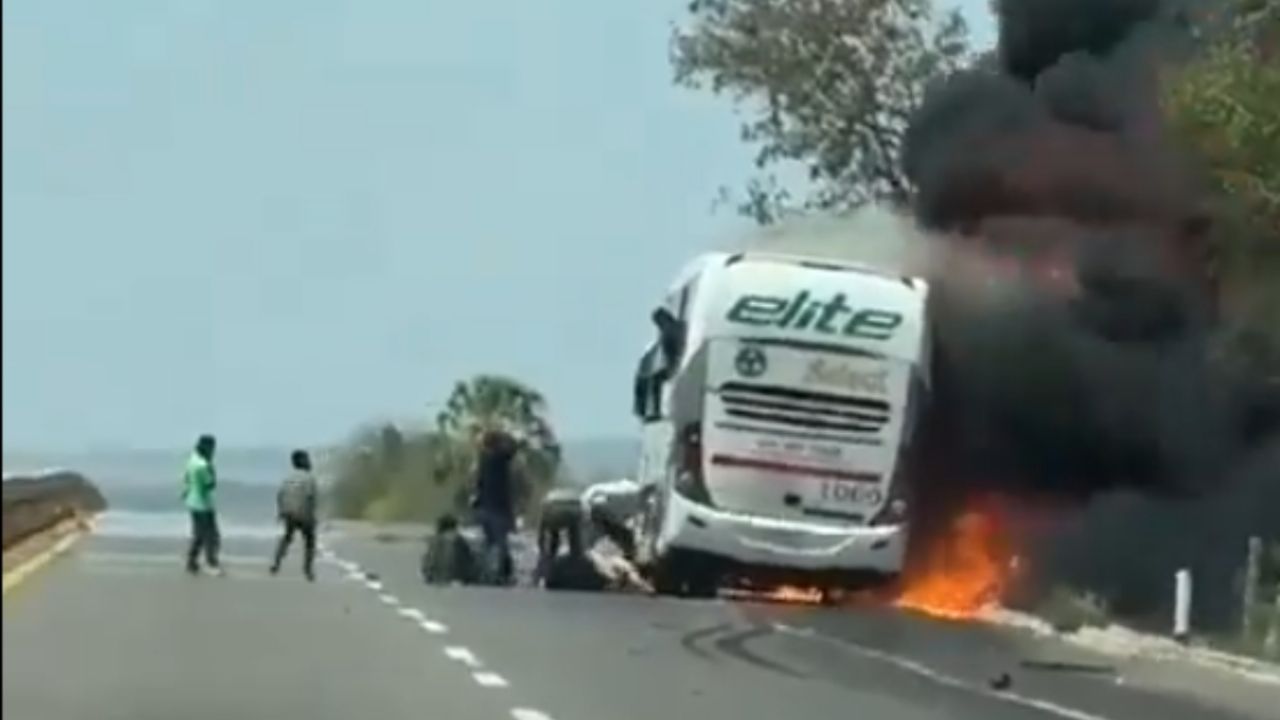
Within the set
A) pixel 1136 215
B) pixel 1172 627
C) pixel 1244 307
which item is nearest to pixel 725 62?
pixel 1136 215

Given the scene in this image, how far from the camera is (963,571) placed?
37.1 m

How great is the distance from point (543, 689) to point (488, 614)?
968 centimetres

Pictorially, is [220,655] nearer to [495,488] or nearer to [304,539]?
[495,488]

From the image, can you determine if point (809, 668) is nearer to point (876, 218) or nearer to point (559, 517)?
point (559, 517)

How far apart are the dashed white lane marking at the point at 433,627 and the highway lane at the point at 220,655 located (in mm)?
153

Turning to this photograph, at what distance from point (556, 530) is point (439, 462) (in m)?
14.6

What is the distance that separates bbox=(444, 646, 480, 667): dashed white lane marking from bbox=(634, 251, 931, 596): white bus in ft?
33.0

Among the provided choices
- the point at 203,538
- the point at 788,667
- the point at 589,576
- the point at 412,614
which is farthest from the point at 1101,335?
the point at 788,667

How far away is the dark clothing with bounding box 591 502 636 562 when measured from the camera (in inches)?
1486

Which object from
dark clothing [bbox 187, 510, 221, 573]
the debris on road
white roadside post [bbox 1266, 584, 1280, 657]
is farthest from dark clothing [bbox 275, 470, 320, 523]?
the debris on road

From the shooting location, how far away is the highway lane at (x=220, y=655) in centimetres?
1714

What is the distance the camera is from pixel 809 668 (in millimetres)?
23188

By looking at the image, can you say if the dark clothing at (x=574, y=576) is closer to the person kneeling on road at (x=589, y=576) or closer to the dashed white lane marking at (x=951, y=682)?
the person kneeling on road at (x=589, y=576)

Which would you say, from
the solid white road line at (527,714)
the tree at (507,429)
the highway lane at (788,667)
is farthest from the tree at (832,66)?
the solid white road line at (527,714)
